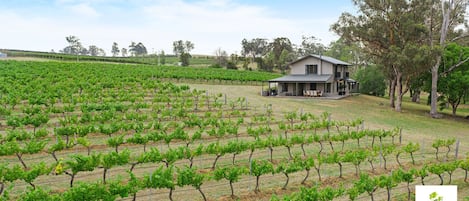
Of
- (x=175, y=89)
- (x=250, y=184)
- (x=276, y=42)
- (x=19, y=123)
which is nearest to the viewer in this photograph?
(x=250, y=184)

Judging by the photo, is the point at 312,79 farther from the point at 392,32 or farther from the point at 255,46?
the point at 255,46

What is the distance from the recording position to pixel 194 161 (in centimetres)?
1606

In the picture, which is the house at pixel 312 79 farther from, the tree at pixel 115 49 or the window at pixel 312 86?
the tree at pixel 115 49

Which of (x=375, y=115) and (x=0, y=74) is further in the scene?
(x=0, y=74)

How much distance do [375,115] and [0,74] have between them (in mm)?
36173

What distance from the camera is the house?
1704 inches

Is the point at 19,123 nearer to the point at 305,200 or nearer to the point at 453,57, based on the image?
the point at 305,200

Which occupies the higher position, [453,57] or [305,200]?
[453,57]

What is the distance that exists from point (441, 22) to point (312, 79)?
1365cm

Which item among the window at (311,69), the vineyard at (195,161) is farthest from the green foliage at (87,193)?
the window at (311,69)

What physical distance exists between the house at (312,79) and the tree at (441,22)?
10899mm

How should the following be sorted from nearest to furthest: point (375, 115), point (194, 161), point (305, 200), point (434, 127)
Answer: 1. point (305, 200)
2. point (194, 161)
3. point (434, 127)
4. point (375, 115)

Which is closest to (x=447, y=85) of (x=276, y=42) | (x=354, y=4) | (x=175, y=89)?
(x=354, y=4)

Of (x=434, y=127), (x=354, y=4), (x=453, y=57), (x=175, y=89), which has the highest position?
(x=354, y=4)
